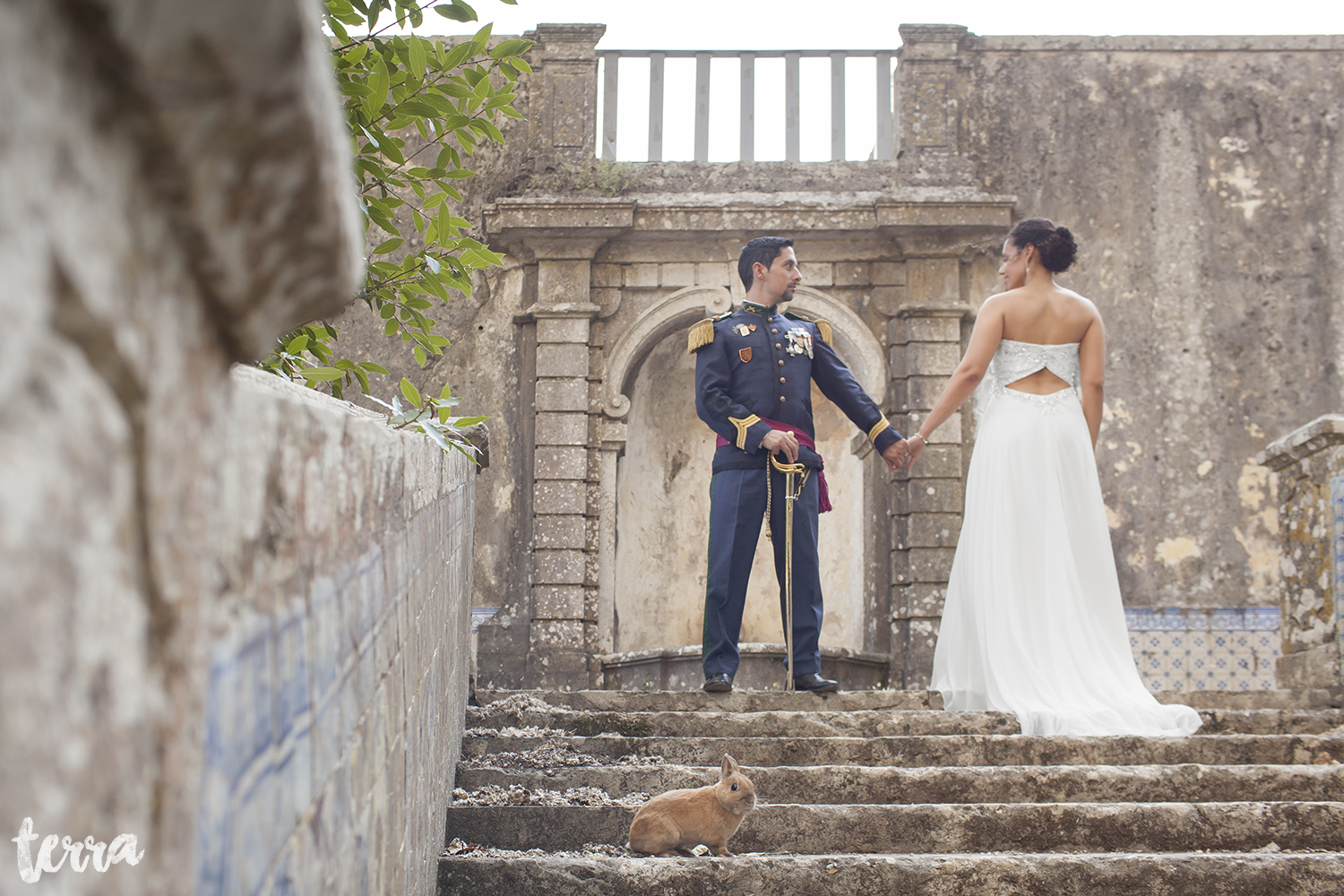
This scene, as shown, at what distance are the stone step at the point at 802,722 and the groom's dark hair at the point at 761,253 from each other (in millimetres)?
2188

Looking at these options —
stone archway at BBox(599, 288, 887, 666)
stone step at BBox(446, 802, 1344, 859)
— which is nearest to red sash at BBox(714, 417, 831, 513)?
stone step at BBox(446, 802, 1344, 859)

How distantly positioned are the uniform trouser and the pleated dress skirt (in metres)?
0.60

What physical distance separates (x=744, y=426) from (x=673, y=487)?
4435 millimetres

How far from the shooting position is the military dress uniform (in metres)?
4.93

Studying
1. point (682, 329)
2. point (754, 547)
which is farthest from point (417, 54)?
point (682, 329)

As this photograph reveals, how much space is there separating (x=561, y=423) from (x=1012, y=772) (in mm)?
5336

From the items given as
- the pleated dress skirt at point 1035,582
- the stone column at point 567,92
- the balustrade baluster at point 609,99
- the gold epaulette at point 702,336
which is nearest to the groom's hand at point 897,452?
the pleated dress skirt at point 1035,582

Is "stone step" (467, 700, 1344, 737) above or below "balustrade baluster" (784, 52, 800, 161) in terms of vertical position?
below

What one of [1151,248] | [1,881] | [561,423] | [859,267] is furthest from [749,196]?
[1,881]

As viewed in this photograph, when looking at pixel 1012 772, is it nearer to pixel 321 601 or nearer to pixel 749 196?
pixel 321 601

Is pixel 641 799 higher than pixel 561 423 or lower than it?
lower

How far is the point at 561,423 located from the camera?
26.9 ft

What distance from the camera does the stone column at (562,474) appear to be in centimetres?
788

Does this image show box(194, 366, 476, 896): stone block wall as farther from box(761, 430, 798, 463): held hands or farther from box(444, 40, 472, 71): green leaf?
box(761, 430, 798, 463): held hands
